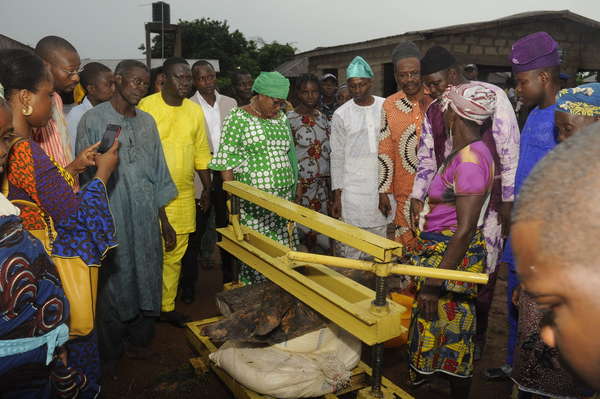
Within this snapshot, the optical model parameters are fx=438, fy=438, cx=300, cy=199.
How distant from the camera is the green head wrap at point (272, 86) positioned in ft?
11.2

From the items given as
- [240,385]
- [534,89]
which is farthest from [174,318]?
[534,89]

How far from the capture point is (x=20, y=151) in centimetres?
184

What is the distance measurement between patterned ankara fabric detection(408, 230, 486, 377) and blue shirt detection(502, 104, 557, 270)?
24.3 inches

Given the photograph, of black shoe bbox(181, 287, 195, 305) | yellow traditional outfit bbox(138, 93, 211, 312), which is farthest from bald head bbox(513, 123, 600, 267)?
black shoe bbox(181, 287, 195, 305)

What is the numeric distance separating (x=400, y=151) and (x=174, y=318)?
2.42m

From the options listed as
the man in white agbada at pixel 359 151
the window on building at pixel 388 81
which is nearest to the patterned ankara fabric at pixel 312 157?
the man in white agbada at pixel 359 151

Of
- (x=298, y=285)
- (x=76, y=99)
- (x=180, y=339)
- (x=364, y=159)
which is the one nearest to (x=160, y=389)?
(x=180, y=339)

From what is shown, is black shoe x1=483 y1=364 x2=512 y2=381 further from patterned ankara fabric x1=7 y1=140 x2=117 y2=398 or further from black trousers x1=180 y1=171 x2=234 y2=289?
patterned ankara fabric x1=7 y1=140 x2=117 y2=398

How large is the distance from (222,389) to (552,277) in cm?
271

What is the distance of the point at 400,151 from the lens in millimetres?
3803

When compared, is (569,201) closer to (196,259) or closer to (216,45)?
(196,259)

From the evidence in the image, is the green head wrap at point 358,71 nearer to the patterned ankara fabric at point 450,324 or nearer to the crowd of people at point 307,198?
the crowd of people at point 307,198

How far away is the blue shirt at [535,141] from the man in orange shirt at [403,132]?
959mm

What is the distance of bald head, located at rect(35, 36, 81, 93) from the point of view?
2795mm
